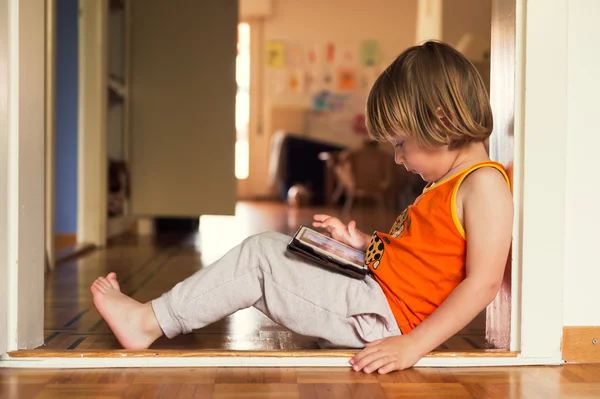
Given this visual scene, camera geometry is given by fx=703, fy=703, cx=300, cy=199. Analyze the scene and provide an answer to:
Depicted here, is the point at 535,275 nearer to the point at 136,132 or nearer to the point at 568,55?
the point at 568,55

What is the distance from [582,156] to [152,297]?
3.44 feet

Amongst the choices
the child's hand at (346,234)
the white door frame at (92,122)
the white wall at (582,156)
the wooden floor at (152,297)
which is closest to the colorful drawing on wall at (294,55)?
the wooden floor at (152,297)

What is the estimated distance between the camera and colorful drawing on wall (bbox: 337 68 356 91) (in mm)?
7969

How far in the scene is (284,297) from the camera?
1.13 metres

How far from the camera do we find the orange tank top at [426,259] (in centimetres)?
107

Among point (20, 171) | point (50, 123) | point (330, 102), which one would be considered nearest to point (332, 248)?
point (20, 171)

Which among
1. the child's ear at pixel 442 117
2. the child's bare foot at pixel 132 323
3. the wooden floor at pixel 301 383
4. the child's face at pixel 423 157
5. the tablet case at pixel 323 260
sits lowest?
the wooden floor at pixel 301 383

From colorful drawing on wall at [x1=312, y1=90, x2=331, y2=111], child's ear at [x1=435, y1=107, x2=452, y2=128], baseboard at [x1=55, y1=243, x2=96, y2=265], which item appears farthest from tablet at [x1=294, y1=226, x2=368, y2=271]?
colorful drawing on wall at [x1=312, y1=90, x2=331, y2=111]

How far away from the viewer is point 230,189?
345cm

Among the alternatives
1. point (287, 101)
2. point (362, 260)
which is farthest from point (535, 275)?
point (287, 101)

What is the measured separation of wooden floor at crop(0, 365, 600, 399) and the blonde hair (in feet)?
1.18

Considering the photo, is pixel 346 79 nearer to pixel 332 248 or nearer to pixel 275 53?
pixel 275 53

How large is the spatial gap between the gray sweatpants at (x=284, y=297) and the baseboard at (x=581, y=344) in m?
0.27

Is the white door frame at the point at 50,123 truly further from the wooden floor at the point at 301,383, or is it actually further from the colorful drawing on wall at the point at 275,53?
the colorful drawing on wall at the point at 275,53
